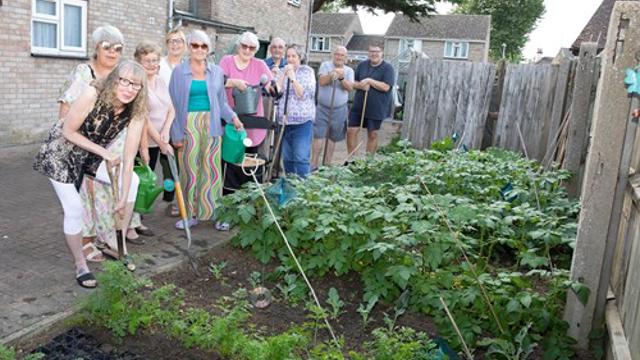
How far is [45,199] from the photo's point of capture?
620cm

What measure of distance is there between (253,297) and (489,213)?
1.77 metres

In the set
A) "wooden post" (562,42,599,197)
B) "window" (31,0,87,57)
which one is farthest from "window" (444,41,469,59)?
"wooden post" (562,42,599,197)

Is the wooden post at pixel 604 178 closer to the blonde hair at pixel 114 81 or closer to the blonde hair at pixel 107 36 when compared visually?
the blonde hair at pixel 114 81

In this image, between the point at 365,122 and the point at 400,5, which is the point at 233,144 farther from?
the point at 400,5

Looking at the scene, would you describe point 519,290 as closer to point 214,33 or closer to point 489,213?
point 489,213

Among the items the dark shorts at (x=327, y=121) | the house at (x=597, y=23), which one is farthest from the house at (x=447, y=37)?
the dark shorts at (x=327, y=121)

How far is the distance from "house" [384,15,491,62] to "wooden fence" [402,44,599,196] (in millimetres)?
41881

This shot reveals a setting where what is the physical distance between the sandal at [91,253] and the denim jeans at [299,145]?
271 cm

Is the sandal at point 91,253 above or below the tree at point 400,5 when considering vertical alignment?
below

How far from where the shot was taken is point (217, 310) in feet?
12.1

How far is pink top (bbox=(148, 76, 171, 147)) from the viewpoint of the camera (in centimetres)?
493

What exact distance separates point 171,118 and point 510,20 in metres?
54.9

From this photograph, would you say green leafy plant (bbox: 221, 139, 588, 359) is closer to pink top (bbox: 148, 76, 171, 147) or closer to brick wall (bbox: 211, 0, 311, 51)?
pink top (bbox: 148, 76, 171, 147)

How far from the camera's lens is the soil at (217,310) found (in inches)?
122
